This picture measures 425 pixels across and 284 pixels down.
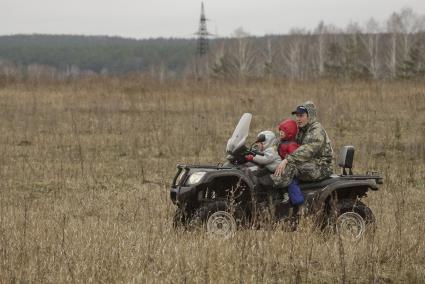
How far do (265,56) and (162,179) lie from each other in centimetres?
8717

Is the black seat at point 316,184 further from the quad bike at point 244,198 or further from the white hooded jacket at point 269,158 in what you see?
the white hooded jacket at point 269,158

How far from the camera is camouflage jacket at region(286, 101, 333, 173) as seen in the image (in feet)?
24.4

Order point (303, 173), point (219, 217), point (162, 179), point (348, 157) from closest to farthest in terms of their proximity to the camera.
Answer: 1. point (219, 217)
2. point (303, 173)
3. point (348, 157)
4. point (162, 179)

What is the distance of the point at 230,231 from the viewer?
285 inches

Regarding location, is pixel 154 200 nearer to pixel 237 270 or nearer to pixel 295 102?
pixel 237 270

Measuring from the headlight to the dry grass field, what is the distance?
534 mm

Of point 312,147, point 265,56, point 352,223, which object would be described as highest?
point 265,56

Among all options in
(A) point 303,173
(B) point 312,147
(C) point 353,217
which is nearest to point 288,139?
(B) point 312,147

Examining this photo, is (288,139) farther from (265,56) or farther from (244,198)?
(265,56)

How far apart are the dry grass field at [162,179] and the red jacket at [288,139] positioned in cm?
92

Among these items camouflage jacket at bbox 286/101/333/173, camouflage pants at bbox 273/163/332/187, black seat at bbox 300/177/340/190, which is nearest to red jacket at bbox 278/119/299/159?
camouflage jacket at bbox 286/101/333/173

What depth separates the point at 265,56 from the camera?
322ft

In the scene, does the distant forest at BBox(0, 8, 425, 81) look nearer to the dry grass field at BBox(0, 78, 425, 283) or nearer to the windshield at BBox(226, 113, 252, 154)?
the dry grass field at BBox(0, 78, 425, 283)

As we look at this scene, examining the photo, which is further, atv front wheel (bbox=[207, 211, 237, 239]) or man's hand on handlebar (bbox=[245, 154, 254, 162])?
man's hand on handlebar (bbox=[245, 154, 254, 162])
